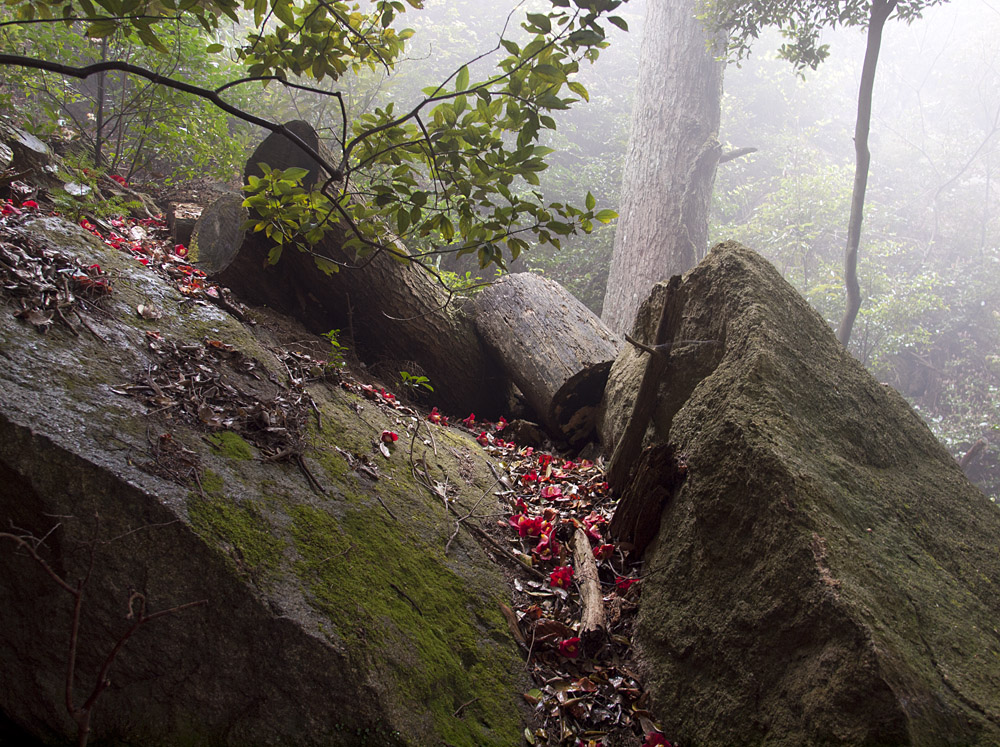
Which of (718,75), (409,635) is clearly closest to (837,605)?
(409,635)

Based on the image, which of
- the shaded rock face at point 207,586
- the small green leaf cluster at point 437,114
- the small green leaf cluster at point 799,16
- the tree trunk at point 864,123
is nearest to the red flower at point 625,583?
the shaded rock face at point 207,586

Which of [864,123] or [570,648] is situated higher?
A: [864,123]

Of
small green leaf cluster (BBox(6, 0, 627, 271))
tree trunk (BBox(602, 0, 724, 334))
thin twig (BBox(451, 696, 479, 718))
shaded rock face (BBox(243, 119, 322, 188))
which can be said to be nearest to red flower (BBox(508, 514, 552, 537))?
thin twig (BBox(451, 696, 479, 718))

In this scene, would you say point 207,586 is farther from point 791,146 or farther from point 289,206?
point 791,146

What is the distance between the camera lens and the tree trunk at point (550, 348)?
458cm

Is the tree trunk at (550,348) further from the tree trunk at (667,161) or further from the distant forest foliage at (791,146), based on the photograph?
the tree trunk at (667,161)

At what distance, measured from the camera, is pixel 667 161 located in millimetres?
8594

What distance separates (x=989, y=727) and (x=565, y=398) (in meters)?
3.20

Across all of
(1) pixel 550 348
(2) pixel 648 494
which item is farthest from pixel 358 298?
(2) pixel 648 494

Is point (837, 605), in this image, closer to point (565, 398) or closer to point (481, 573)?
point (481, 573)

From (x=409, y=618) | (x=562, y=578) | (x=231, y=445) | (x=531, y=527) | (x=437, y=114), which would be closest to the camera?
(x=437, y=114)

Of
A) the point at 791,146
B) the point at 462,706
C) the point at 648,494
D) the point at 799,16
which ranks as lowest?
the point at 462,706

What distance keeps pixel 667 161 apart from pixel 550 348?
17.9 feet

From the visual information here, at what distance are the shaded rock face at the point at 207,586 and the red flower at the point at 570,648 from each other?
0.78ft
